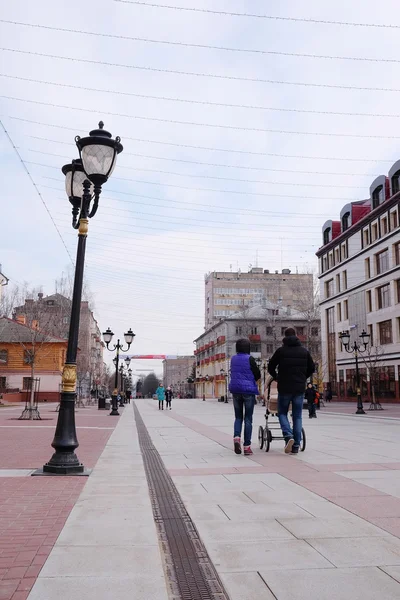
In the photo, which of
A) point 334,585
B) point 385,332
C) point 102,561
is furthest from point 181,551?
point 385,332

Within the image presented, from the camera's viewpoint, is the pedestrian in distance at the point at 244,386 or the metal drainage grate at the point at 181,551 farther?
the pedestrian in distance at the point at 244,386

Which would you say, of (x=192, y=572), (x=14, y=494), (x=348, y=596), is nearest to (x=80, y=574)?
(x=192, y=572)

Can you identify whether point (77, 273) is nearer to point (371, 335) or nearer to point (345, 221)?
point (371, 335)

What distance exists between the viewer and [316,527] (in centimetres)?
434

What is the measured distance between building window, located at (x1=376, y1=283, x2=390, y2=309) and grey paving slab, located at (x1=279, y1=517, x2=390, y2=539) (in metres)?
44.2

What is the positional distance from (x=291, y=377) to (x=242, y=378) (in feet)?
2.49

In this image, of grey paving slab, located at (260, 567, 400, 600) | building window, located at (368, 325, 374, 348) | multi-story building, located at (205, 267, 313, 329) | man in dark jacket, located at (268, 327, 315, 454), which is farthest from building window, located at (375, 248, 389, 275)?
multi-story building, located at (205, 267, 313, 329)

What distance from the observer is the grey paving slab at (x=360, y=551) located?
3.50 meters

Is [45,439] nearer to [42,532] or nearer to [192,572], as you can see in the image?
[42,532]

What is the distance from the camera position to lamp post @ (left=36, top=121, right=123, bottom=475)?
7258 mm

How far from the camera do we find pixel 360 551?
3732 millimetres

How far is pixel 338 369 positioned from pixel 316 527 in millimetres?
53799

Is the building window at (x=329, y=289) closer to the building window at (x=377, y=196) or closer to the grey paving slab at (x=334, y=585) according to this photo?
the building window at (x=377, y=196)

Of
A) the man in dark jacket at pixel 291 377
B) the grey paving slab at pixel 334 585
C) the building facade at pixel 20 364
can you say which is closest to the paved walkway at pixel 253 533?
the grey paving slab at pixel 334 585
